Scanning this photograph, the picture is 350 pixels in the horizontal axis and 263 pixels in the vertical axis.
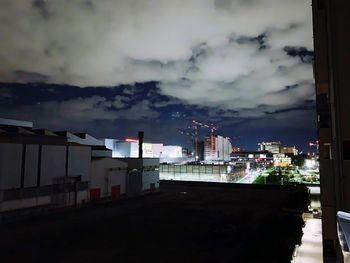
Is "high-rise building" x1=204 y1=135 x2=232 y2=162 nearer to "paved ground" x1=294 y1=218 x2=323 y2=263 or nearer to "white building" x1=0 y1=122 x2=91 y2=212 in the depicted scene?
"white building" x1=0 y1=122 x2=91 y2=212

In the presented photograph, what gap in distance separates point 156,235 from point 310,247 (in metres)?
11.2

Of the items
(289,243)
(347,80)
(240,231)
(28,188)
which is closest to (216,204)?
(240,231)

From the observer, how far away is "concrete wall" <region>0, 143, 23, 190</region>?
2545cm

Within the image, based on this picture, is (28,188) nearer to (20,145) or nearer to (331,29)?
(20,145)

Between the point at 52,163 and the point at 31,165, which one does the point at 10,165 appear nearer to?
the point at 31,165

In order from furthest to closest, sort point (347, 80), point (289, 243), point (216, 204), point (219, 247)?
point (216, 204)
point (289, 243)
point (219, 247)
point (347, 80)

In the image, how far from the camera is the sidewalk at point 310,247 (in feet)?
65.4

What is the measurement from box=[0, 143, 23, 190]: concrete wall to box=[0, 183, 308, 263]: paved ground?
11.6 feet

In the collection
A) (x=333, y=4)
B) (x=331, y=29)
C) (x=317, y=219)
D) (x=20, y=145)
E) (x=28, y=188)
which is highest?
(x=333, y=4)

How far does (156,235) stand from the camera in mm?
22234

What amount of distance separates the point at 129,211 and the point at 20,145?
12407mm

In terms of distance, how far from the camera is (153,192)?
4875 cm

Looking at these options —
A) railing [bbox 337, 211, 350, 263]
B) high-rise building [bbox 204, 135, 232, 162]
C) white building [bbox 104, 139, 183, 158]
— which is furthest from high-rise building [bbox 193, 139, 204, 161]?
railing [bbox 337, 211, 350, 263]

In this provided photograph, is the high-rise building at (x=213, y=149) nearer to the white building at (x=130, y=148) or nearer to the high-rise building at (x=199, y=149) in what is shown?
the high-rise building at (x=199, y=149)
